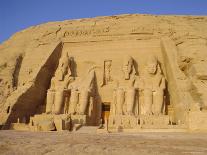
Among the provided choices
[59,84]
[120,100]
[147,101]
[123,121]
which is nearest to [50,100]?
[59,84]

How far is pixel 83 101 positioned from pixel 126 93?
1941mm

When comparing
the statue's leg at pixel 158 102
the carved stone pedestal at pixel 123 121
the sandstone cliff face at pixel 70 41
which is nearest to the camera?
the carved stone pedestal at pixel 123 121

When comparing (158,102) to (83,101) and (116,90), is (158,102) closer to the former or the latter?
(116,90)

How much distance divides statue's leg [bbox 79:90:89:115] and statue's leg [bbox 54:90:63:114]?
0.93 meters

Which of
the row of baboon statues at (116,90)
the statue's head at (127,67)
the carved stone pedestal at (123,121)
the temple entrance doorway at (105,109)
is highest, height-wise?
the statue's head at (127,67)

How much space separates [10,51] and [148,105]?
7972 mm

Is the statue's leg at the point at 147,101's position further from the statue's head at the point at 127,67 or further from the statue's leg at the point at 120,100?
the statue's head at the point at 127,67

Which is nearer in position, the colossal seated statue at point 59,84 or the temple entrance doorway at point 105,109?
the colossal seated statue at point 59,84

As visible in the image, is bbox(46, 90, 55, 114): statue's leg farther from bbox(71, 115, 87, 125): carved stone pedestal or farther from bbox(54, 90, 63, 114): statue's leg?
bbox(71, 115, 87, 125): carved stone pedestal

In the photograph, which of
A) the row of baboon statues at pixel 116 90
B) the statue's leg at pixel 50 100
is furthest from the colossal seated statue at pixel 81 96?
the statue's leg at pixel 50 100

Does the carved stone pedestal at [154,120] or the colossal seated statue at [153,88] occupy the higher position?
the colossal seated statue at [153,88]

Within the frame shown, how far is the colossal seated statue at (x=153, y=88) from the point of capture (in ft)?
41.4

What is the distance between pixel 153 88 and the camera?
512 inches

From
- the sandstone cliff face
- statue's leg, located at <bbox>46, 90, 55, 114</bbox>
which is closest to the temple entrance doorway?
statue's leg, located at <bbox>46, 90, 55, 114</bbox>
